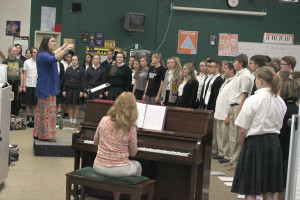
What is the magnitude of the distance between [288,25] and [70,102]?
6.67 meters

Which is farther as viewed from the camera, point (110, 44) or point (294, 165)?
point (110, 44)

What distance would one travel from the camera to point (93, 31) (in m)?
12.2

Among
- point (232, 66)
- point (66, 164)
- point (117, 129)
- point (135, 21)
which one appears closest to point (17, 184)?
point (66, 164)

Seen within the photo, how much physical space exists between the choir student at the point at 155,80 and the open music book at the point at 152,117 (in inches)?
150

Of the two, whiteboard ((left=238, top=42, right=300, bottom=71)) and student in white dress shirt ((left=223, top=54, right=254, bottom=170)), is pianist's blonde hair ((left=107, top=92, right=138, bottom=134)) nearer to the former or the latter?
student in white dress shirt ((left=223, top=54, right=254, bottom=170))

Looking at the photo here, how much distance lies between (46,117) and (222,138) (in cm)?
256

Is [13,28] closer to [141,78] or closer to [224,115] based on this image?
[141,78]

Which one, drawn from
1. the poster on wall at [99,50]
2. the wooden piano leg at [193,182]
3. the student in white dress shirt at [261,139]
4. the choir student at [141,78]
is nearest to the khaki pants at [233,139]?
the student in white dress shirt at [261,139]

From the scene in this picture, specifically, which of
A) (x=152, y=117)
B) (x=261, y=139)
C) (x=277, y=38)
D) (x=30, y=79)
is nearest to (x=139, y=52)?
(x=30, y=79)

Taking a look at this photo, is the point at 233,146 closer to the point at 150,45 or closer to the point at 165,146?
the point at 165,146

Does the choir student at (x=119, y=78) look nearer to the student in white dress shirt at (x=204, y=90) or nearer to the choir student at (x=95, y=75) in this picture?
the choir student at (x=95, y=75)

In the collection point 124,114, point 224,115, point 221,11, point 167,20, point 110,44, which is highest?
point 221,11

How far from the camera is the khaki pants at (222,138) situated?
6848mm

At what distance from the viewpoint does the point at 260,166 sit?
406cm
